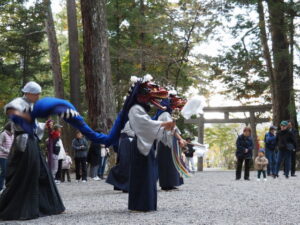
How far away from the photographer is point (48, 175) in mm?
7367

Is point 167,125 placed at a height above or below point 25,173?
above

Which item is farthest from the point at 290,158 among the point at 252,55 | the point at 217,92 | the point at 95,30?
the point at 217,92

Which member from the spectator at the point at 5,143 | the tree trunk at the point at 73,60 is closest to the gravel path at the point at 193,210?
the spectator at the point at 5,143

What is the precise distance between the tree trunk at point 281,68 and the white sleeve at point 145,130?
16.8m

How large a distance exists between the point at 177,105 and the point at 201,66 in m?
17.7

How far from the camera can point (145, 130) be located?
7.35m

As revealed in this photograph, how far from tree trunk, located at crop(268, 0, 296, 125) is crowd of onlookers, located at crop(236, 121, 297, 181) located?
630cm

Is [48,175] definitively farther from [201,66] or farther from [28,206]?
[201,66]

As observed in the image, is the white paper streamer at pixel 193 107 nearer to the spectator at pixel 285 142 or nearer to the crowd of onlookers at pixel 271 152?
the crowd of onlookers at pixel 271 152

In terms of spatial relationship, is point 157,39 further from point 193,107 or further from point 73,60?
point 193,107

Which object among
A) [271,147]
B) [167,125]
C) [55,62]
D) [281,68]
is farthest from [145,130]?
[281,68]

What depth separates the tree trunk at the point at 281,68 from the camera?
75.7ft

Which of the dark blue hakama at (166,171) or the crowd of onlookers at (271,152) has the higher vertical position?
the crowd of onlookers at (271,152)

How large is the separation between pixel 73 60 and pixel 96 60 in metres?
7.97
